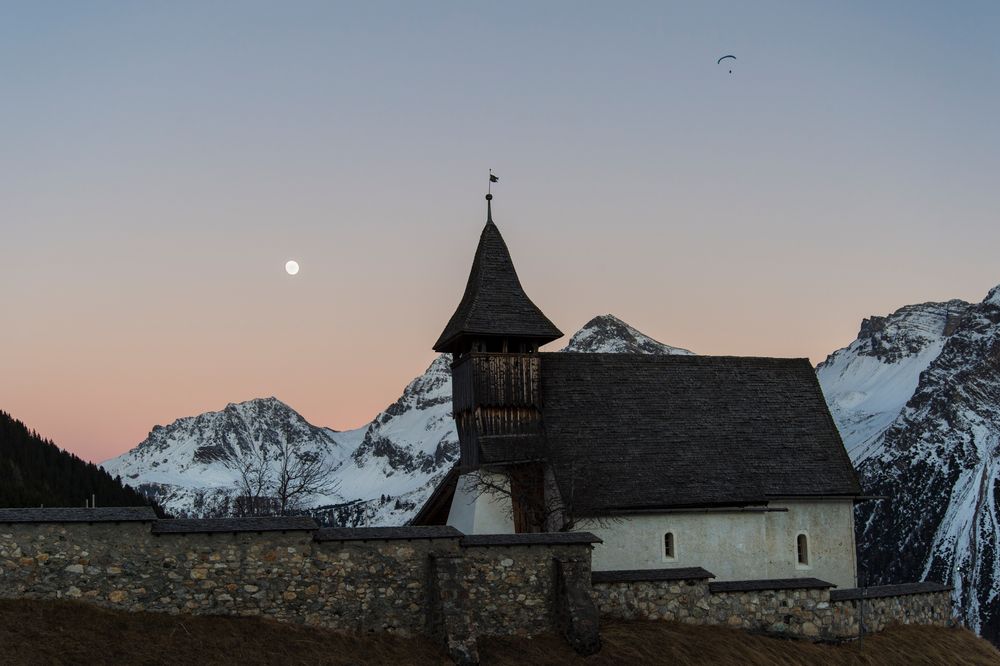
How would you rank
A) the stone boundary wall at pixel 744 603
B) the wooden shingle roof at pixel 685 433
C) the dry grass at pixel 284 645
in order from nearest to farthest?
the dry grass at pixel 284 645 < the stone boundary wall at pixel 744 603 < the wooden shingle roof at pixel 685 433

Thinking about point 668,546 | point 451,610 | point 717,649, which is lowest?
point 717,649

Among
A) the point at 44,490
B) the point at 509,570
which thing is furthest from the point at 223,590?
the point at 44,490

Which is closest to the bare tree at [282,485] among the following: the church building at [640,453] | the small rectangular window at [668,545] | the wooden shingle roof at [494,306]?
the church building at [640,453]

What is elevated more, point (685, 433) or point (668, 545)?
point (685, 433)

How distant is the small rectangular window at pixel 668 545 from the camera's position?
4044 centimetres

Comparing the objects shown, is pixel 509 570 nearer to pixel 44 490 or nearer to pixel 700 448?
pixel 700 448

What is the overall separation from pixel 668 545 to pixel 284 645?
58.8 ft

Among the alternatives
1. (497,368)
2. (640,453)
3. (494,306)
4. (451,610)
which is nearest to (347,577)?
(451,610)

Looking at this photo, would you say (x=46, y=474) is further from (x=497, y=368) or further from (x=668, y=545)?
(x=668, y=545)

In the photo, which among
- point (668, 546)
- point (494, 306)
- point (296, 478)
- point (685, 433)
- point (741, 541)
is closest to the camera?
point (668, 546)

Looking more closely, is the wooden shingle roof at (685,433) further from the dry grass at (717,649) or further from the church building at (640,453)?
the dry grass at (717,649)

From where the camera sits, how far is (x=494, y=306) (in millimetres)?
45312

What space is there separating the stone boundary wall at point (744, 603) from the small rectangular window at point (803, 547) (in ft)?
21.9

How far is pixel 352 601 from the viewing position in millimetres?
28000
